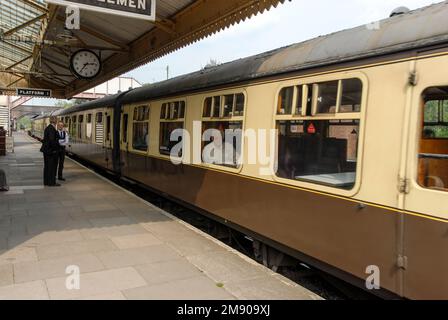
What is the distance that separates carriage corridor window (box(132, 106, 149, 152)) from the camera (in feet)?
32.1

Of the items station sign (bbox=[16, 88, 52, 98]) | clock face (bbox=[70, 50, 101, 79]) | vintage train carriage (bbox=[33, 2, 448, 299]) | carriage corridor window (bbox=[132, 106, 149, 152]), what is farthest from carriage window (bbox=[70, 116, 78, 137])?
vintage train carriage (bbox=[33, 2, 448, 299])

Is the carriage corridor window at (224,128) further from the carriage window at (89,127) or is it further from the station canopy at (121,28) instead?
the carriage window at (89,127)

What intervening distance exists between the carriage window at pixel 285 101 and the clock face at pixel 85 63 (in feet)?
27.9

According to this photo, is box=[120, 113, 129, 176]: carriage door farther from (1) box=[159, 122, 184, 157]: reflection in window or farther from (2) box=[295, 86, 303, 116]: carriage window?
(2) box=[295, 86, 303, 116]: carriage window

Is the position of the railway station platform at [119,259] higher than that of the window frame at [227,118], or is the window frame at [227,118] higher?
the window frame at [227,118]

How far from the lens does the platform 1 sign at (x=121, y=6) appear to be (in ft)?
17.4

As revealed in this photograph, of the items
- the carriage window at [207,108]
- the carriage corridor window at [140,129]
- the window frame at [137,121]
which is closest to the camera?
the carriage window at [207,108]

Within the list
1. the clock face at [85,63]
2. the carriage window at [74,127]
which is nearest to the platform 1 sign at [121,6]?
the clock face at [85,63]

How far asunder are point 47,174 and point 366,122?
943cm

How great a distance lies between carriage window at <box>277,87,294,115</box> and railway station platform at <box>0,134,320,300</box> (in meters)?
1.85

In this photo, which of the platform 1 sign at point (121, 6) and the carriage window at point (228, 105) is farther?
the carriage window at point (228, 105)

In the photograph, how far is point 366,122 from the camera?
3801mm
